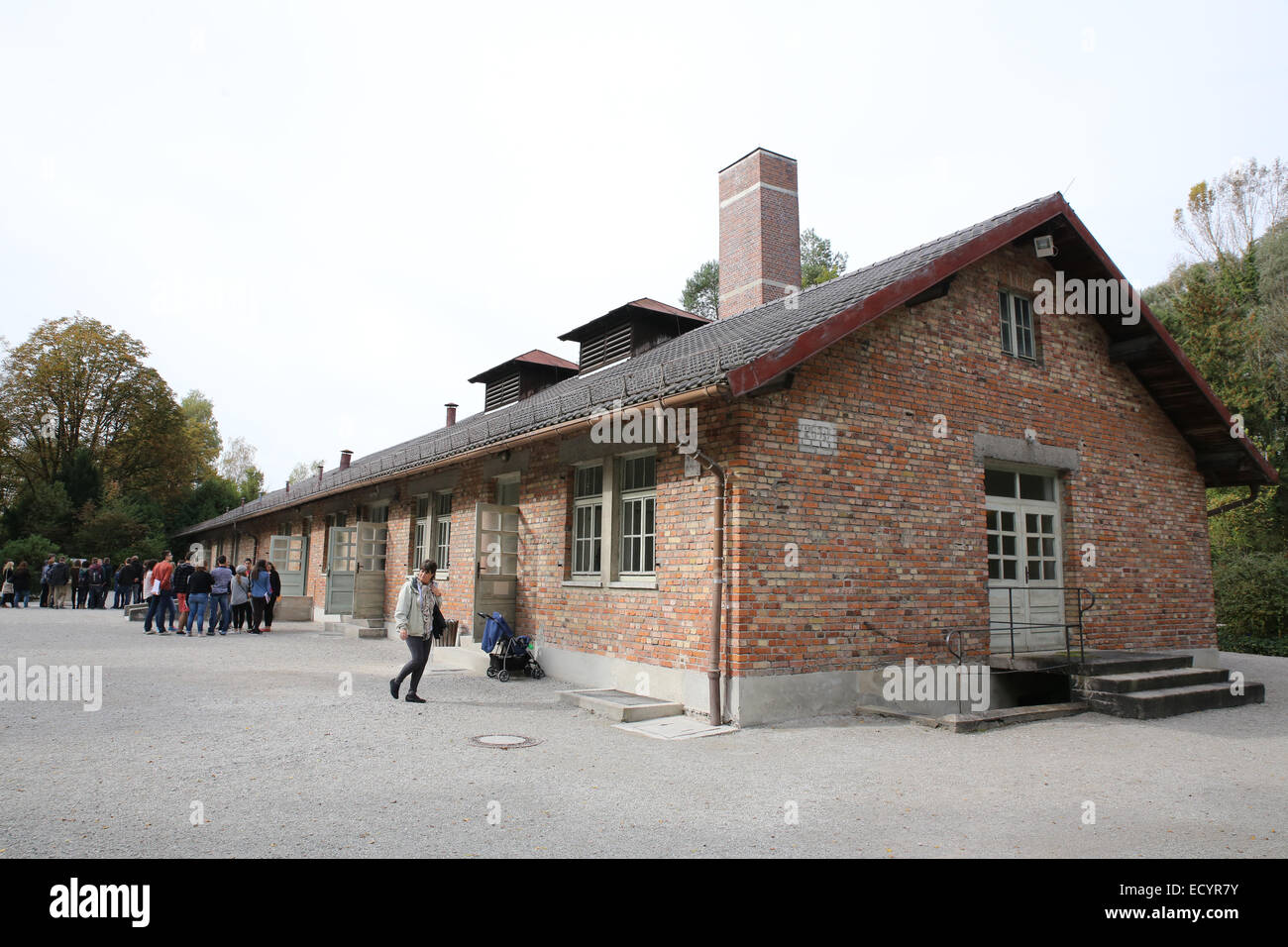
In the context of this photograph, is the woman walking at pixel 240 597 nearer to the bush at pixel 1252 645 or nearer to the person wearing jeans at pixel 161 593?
the person wearing jeans at pixel 161 593

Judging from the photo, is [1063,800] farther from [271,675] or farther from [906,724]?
[271,675]

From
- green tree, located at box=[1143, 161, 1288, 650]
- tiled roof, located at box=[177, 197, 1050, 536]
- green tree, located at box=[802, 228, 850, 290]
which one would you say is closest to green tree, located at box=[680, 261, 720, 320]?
green tree, located at box=[802, 228, 850, 290]

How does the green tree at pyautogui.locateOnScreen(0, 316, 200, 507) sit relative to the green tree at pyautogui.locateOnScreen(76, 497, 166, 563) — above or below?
above

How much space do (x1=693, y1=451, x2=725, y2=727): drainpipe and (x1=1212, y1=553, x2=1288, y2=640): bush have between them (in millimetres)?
17146

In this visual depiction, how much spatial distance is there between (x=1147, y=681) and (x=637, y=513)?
20.5ft

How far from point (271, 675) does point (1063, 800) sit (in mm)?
9551

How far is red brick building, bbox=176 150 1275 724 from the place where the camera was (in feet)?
27.5

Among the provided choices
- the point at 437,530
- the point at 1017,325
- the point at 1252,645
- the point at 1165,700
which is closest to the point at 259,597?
the point at 437,530

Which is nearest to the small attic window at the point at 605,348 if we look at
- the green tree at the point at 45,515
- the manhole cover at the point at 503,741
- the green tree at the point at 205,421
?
the manhole cover at the point at 503,741

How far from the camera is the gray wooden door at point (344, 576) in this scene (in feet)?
58.1

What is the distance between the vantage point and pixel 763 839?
4645mm

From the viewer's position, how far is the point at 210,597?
17.2 meters

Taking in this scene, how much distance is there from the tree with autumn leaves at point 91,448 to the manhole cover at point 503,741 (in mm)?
32830

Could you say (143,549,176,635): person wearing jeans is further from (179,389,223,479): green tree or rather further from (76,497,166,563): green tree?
(179,389,223,479): green tree
